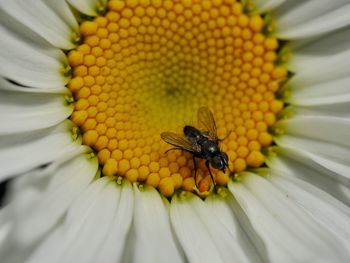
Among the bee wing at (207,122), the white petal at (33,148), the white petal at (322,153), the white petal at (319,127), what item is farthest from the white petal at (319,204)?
the white petal at (33,148)

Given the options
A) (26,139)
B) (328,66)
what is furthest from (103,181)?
(328,66)

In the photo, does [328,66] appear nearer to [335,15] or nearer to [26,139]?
[335,15]

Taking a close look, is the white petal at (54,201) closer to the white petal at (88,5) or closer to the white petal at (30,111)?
the white petal at (30,111)

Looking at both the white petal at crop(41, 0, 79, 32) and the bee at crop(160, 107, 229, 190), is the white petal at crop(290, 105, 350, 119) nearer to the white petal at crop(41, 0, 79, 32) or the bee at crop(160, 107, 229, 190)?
the bee at crop(160, 107, 229, 190)

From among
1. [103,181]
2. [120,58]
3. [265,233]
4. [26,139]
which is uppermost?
[120,58]

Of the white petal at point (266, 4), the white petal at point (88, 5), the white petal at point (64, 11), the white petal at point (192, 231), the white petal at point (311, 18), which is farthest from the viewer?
the white petal at point (266, 4)

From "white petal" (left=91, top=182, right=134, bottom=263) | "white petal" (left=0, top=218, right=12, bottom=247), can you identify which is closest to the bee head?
"white petal" (left=91, top=182, right=134, bottom=263)

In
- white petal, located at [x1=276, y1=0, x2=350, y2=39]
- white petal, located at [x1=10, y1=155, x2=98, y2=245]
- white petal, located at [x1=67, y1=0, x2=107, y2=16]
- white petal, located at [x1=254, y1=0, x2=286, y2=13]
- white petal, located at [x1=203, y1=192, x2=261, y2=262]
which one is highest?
white petal, located at [x1=67, y1=0, x2=107, y2=16]
